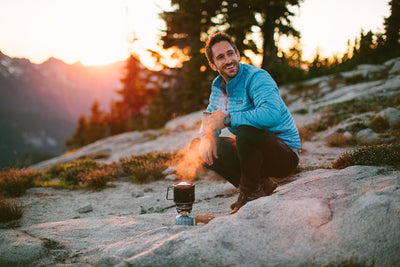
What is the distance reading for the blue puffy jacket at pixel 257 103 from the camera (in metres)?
2.73

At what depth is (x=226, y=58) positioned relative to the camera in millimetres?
3150

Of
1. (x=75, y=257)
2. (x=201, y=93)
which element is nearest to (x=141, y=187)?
(x=75, y=257)

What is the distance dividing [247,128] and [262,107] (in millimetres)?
279

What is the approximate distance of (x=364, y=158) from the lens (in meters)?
3.84

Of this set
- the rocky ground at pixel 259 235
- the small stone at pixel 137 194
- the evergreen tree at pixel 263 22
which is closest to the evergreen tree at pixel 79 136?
the evergreen tree at pixel 263 22

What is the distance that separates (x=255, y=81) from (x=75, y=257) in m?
2.60

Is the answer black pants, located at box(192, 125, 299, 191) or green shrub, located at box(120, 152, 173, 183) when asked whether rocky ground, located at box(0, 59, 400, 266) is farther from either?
green shrub, located at box(120, 152, 173, 183)

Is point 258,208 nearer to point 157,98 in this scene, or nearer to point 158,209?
point 158,209

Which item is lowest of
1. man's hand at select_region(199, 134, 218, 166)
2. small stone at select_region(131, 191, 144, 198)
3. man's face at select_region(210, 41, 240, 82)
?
small stone at select_region(131, 191, 144, 198)

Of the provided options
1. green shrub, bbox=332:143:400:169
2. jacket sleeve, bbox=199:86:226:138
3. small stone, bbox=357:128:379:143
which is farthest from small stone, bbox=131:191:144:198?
small stone, bbox=357:128:379:143

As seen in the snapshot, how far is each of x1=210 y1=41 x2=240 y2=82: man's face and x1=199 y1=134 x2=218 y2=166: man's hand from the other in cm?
84

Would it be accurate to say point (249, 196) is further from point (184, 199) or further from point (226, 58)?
point (226, 58)

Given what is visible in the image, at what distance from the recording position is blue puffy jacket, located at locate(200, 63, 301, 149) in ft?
8.97

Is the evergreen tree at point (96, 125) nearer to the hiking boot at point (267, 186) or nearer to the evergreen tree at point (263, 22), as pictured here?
the evergreen tree at point (263, 22)
